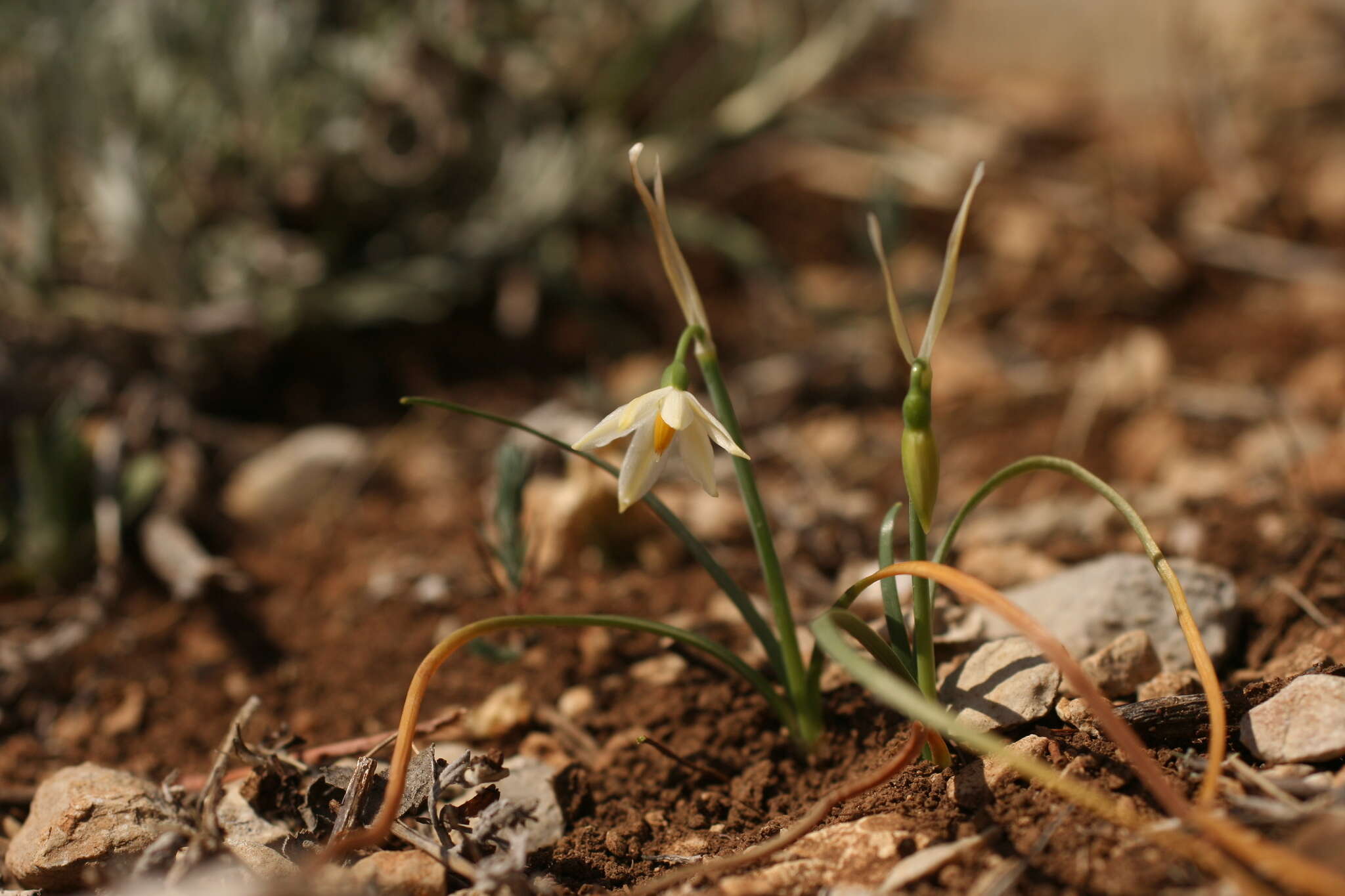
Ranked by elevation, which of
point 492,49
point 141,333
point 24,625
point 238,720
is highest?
point 492,49

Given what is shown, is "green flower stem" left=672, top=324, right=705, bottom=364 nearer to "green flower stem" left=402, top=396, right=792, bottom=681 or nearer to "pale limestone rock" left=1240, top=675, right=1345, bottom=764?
"green flower stem" left=402, top=396, right=792, bottom=681

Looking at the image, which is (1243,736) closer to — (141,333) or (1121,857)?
(1121,857)

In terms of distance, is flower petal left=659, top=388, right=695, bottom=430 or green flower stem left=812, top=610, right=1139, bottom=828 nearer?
green flower stem left=812, top=610, right=1139, bottom=828

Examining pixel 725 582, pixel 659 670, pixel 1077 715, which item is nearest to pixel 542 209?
pixel 659 670

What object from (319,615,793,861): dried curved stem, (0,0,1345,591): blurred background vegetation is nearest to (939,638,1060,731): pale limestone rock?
(319,615,793,861): dried curved stem

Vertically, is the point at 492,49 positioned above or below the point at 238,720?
above

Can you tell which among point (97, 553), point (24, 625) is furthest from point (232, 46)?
point (24, 625)

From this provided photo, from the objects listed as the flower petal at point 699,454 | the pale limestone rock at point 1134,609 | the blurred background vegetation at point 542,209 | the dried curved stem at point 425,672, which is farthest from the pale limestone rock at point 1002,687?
the blurred background vegetation at point 542,209
